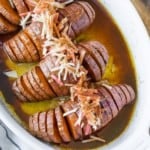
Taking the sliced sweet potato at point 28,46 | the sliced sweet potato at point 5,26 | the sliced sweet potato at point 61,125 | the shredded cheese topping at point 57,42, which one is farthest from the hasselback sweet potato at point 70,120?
the sliced sweet potato at point 5,26

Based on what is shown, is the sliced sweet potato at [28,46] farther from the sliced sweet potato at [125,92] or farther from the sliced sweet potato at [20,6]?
the sliced sweet potato at [125,92]

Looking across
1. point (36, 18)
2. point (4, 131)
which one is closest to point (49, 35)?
point (36, 18)

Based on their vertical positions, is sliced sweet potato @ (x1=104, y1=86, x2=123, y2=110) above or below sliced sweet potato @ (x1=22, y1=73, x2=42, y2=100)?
below

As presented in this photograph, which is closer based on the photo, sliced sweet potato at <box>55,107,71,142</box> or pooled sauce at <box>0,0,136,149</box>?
sliced sweet potato at <box>55,107,71,142</box>

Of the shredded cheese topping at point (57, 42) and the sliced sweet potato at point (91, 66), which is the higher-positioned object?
the shredded cheese topping at point (57, 42)

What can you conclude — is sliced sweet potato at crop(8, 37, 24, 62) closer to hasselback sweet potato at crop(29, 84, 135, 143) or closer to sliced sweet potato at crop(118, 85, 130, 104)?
hasselback sweet potato at crop(29, 84, 135, 143)

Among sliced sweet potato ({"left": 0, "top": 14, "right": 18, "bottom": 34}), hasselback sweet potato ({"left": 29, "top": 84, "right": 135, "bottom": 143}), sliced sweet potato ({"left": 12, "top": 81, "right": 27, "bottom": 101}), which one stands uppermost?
sliced sweet potato ({"left": 0, "top": 14, "right": 18, "bottom": 34})

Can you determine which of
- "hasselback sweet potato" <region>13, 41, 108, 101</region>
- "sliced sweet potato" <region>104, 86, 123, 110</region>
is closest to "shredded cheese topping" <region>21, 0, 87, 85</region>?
"hasselback sweet potato" <region>13, 41, 108, 101</region>

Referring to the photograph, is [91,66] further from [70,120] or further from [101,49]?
[70,120]
